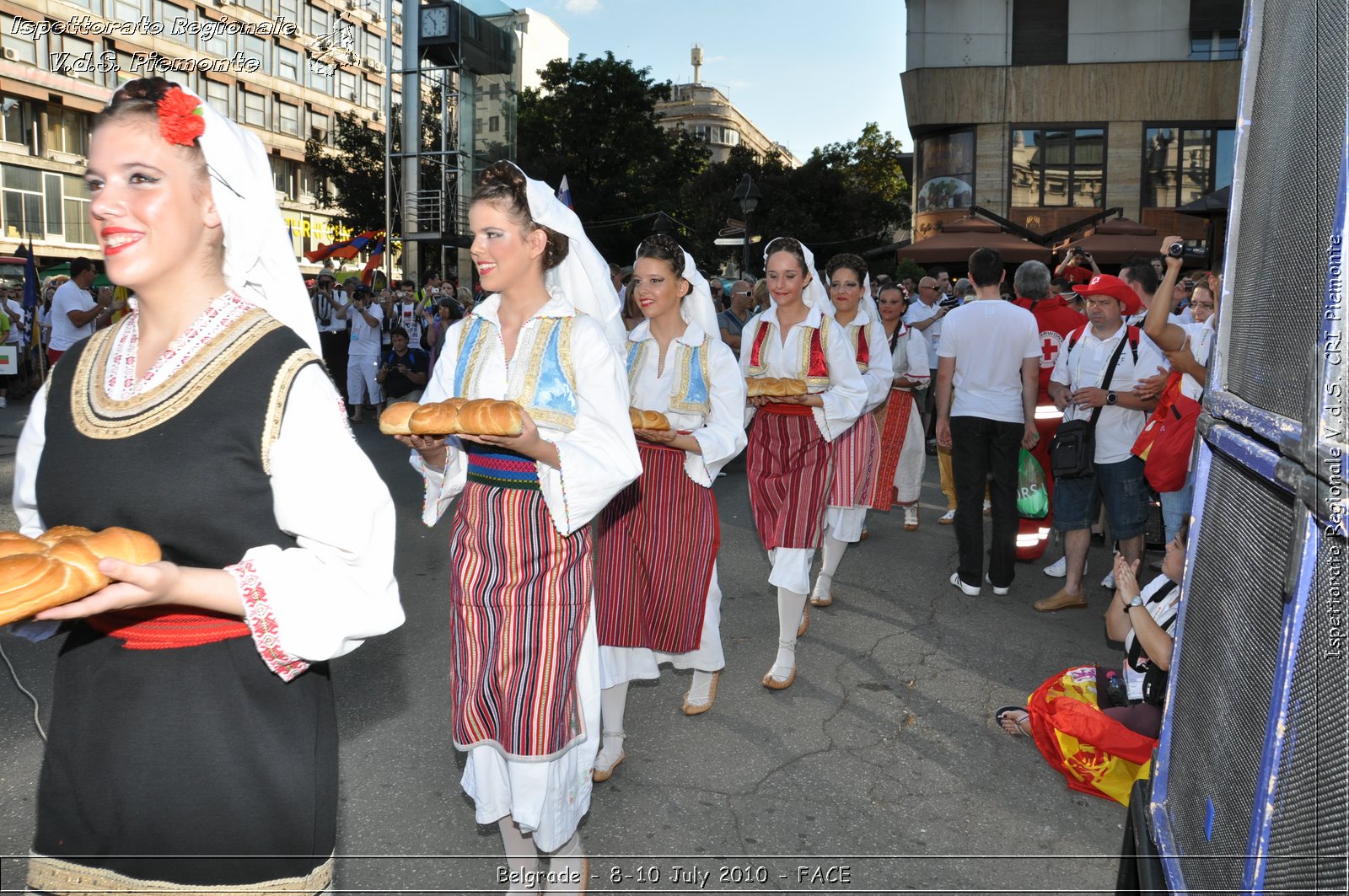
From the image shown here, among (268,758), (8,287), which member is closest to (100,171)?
(268,758)

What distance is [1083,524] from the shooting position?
6312 millimetres

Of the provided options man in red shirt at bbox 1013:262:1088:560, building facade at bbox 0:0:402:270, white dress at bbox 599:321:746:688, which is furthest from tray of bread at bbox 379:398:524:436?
building facade at bbox 0:0:402:270

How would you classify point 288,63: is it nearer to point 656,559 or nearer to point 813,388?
point 813,388

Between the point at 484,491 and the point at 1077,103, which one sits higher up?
the point at 1077,103

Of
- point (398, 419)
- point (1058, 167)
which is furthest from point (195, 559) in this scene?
point (1058, 167)

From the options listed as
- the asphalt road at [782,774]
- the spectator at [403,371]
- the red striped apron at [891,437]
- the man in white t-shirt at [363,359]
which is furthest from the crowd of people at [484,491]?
the man in white t-shirt at [363,359]

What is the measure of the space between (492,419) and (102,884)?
4.37 feet

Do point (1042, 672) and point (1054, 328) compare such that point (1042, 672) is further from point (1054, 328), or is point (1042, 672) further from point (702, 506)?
point (1054, 328)

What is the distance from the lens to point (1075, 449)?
6297 millimetres

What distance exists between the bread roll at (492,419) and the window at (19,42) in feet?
134

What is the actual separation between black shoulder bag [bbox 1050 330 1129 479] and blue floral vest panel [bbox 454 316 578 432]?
14.0 feet

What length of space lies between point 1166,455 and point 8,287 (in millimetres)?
23259

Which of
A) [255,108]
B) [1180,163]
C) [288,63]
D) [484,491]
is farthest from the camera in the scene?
[288,63]

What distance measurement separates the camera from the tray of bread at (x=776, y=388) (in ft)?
16.7
